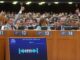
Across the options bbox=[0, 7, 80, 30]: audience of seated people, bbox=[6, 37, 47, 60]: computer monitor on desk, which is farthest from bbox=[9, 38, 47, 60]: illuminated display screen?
bbox=[0, 7, 80, 30]: audience of seated people

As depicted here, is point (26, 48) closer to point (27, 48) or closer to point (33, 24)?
point (27, 48)

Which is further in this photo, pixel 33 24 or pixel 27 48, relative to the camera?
pixel 33 24

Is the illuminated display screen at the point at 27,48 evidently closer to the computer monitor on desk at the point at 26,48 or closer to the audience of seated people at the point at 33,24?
the computer monitor on desk at the point at 26,48

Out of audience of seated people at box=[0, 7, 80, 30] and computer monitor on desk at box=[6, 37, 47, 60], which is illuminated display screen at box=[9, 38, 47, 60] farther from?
audience of seated people at box=[0, 7, 80, 30]

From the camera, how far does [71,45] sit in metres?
7.30

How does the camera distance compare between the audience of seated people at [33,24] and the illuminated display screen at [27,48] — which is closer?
the illuminated display screen at [27,48]

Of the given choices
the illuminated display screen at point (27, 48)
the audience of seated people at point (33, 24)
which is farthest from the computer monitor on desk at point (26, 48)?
the audience of seated people at point (33, 24)

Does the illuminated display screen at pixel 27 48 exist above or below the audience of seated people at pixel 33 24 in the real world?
below

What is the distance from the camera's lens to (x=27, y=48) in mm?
6906

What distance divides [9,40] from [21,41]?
23 cm

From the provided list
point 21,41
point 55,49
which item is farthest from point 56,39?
point 21,41

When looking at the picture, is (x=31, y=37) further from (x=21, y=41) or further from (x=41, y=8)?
(x=41, y=8)

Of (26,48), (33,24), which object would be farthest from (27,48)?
(33,24)

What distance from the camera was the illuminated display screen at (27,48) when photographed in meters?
6.85
